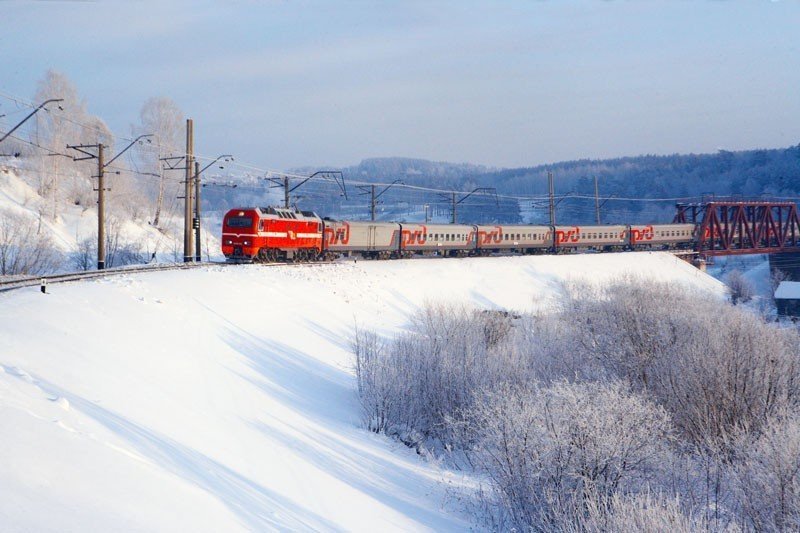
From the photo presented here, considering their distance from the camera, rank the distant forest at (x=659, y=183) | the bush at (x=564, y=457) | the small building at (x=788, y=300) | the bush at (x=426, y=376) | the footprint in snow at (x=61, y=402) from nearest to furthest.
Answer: the footprint in snow at (x=61, y=402) < the bush at (x=564, y=457) < the bush at (x=426, y=376) < the small building at (x=788, y=300) < the distant forest at (x=659, y=183)

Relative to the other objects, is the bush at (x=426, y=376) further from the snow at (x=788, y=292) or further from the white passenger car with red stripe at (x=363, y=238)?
the snow at (x=788, y=292)

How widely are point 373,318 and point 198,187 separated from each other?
40.4 feet

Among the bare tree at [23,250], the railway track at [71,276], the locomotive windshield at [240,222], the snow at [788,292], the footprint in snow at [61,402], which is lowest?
the snow at [788,292]

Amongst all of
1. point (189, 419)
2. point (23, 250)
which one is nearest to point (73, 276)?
point (189, 419)

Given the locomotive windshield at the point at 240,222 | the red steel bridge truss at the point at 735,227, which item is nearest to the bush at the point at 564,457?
the locomotive windshield at the point at 240,222

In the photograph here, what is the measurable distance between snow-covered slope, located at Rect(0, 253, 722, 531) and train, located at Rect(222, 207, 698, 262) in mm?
4990

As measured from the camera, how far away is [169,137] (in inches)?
2781

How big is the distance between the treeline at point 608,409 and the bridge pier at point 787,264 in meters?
62.3

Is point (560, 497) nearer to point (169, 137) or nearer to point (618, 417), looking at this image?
point (618, 417)

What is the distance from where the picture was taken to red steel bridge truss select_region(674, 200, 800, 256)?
74.9m

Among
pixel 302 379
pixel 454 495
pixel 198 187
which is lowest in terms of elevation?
pixel 454 495

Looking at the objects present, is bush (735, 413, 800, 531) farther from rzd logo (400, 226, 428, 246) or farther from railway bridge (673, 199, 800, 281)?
railway bridge (673, 199, 800, 281)

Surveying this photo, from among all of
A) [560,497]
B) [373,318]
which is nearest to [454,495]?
[560,497]

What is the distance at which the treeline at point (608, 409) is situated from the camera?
47.1 feet
